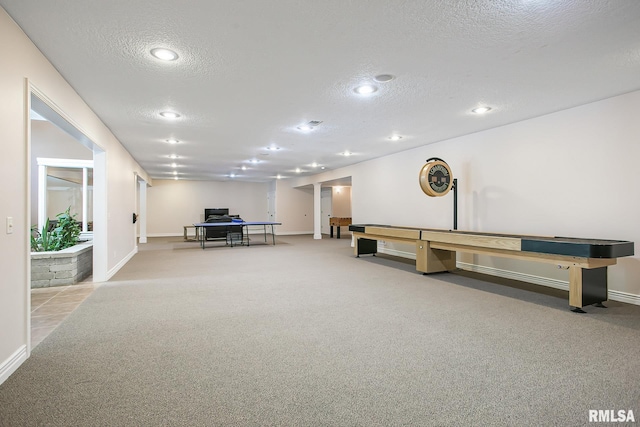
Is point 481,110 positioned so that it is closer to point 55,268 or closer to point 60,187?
point 55,268

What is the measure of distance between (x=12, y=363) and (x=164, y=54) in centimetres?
252

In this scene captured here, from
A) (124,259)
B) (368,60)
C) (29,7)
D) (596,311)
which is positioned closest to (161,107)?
(29,7)

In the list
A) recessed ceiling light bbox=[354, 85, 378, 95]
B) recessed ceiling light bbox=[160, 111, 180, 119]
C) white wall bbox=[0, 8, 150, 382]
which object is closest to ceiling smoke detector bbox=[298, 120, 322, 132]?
recessed ceiling light bbox=[354, 85, 378, 95]

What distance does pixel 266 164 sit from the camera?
974 cm

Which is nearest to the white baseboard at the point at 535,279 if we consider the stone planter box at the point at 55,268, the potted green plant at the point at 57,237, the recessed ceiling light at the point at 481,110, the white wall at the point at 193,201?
the recessed ceiling light at the point at 481,110

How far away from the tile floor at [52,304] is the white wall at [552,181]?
18.7ft

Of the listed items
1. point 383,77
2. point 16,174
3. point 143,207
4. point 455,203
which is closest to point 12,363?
point 16,174

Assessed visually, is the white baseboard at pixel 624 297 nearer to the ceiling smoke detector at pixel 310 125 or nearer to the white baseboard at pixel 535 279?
the white baseboard at pixel 535 279

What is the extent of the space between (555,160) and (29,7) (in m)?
5.67

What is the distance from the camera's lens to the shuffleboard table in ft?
11.4

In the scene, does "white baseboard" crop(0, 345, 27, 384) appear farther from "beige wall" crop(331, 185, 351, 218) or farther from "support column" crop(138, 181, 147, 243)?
"beige wall" crop(331, 185, 351, 218)

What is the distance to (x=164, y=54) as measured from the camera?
9.40ft

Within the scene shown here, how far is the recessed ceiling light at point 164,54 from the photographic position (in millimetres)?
2797

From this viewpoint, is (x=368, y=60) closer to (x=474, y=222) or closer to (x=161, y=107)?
(x=161, y=107)
